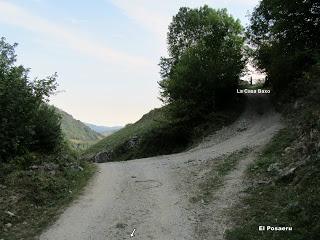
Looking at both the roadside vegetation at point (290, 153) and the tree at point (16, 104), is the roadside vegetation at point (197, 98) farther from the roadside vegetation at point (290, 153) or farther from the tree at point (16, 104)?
the tree at point (16, 104)

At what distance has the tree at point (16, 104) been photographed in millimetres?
17469

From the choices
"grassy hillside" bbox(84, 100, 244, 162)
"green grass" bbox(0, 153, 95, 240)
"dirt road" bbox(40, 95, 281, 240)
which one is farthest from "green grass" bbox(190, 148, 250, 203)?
"grassy hillside" bbox(84, 100, 244, 162)

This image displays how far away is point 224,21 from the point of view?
47156 mm

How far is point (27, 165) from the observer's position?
60.7 ft

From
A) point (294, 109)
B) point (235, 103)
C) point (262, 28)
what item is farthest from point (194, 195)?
point (262, 28)

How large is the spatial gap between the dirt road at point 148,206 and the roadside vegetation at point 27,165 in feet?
2.62

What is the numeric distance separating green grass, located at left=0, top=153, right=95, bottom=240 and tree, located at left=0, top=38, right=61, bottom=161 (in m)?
0.84

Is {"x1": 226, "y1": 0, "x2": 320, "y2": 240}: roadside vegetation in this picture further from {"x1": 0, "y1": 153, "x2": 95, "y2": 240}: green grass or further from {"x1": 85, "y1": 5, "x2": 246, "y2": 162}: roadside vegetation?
{"x1": 0, "y1": 153, "x2": 95, "y2": 240}: green grass

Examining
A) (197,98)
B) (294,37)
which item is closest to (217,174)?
(294,37)

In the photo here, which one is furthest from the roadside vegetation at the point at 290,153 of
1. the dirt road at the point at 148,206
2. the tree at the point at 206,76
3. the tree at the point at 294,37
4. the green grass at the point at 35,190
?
the green grass at the point at 35,190

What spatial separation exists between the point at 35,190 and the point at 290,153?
10.5m

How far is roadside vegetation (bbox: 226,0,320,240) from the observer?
35.5ft

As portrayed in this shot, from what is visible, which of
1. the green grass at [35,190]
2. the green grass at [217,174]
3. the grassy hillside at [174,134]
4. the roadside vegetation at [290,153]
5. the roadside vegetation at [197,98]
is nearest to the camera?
the roadside vegetation at [290,153]

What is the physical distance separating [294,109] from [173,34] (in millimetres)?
31065
